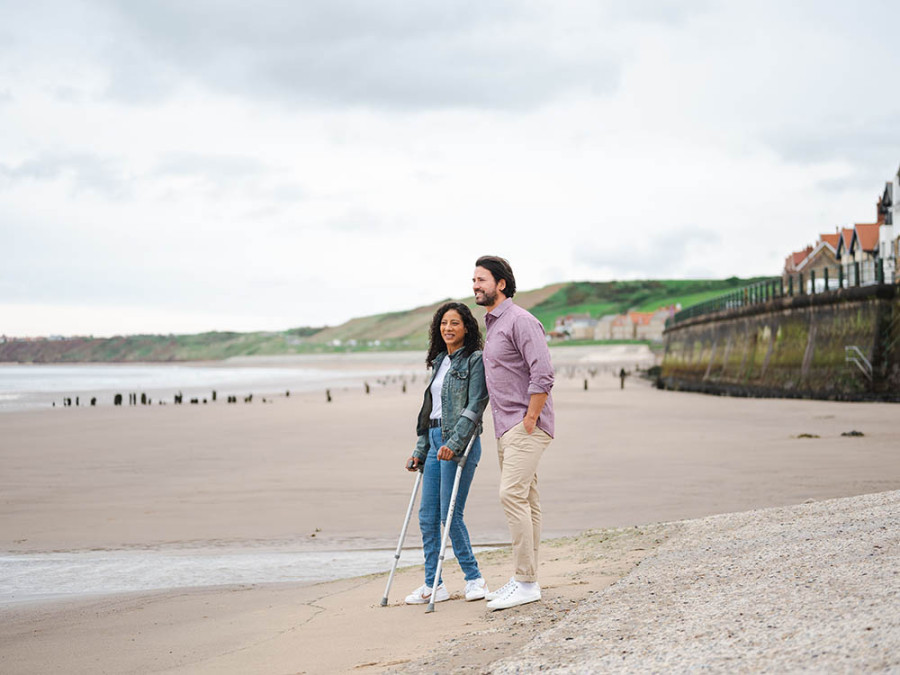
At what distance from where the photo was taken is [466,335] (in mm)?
5742

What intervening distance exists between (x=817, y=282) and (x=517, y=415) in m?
27.0

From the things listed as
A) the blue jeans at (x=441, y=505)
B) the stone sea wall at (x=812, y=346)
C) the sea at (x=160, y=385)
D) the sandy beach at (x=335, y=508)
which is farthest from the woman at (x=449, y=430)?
the sea at (x=160, y=385)

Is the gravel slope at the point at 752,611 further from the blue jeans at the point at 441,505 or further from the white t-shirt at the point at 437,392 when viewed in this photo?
the white t-shirt at the point at 437,392

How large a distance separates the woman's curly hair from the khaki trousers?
0.68 m

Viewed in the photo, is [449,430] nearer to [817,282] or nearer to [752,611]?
[752,611]

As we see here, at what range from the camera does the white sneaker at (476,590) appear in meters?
5.70

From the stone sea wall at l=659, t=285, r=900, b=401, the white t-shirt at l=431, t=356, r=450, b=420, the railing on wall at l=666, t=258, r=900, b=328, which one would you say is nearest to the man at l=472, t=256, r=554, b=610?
the white t-shirt at l=431, t=356, r=450, b=420

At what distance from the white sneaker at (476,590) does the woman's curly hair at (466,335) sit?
151 centimetres

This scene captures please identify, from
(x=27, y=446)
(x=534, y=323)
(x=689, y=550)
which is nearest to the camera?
(x=534, y=323)

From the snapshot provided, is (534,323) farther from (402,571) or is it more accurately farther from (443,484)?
(402,571)

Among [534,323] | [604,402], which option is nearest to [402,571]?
[534,323]

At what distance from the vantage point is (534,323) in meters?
5.37

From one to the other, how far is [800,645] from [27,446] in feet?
65.6

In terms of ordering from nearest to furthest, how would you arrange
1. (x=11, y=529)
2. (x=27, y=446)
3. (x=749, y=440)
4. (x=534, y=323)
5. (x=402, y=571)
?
(x=534, y=323) → (x=402, y=571) → (x=11, y=529) → (x=749, y=440) → (x=27, y=446)
